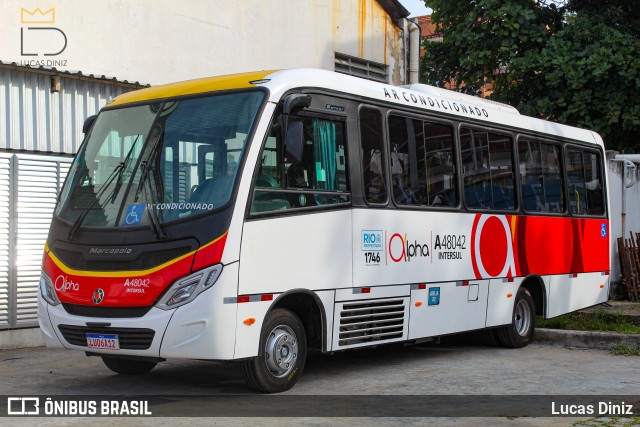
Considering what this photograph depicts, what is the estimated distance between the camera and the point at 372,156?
32.2 ft

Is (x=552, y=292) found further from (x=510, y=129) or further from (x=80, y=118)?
(x=80, y=118)

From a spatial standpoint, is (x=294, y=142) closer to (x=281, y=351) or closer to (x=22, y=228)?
(x=281, y=351)

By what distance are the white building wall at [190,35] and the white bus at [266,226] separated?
4.48m

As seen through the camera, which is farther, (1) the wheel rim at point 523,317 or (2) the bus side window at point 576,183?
(2) the bus side window at point 576,183

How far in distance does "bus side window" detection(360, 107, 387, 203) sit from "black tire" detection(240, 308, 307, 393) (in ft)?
5.39

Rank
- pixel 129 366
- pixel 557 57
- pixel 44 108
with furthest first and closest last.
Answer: pixel 557 57 < pixel 44 108 < pixel 129 366

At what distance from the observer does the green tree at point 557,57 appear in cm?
1984

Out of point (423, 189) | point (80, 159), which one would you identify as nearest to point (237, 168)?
point (80, 159)

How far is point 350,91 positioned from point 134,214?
8.30ft

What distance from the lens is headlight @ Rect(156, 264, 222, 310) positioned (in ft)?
26.1

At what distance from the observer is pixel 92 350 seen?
842 centimetres

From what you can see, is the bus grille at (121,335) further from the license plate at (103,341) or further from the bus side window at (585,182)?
the bus side window at (585,182)

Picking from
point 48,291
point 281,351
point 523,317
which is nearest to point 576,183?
point 523,317

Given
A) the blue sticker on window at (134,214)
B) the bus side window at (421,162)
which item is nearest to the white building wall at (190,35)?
the bus side window at (421,162)
